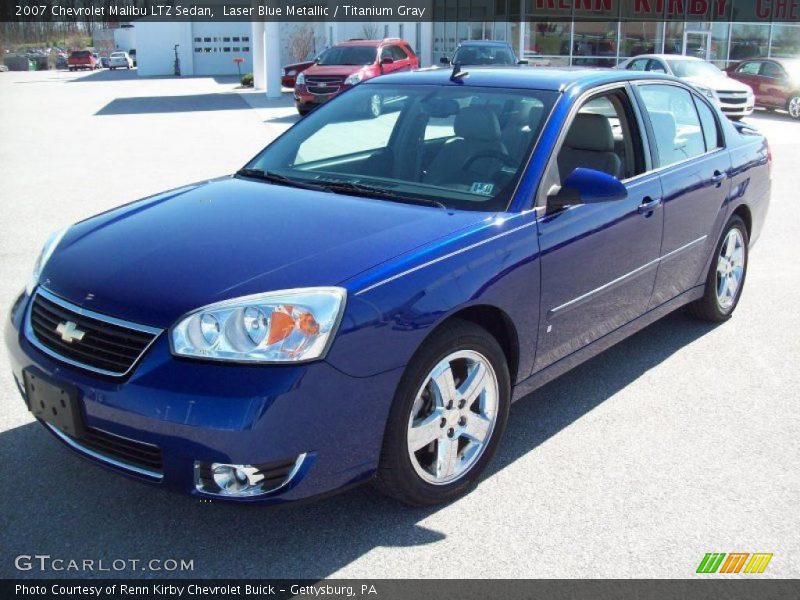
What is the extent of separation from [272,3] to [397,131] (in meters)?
26.3

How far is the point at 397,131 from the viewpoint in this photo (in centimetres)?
445

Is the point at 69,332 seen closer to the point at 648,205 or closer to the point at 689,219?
the point at 648,205

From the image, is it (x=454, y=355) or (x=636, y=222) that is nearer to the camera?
(x=454, y=355)

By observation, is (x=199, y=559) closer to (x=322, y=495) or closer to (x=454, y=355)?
(x=322, y=495)

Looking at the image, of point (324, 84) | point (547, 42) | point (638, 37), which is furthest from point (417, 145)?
point (638, 37)

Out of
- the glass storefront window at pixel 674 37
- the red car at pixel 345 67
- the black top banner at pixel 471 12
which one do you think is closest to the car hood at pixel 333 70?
→ the red car at pixel 345 67

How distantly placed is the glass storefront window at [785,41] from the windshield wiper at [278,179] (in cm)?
3068

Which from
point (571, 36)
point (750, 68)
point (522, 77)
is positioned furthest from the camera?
point (571, 36)

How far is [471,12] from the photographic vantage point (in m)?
34.9

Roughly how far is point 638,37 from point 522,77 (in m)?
28.6

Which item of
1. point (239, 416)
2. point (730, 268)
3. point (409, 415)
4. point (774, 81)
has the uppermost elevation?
point (774, 81)

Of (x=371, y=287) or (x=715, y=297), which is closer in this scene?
(x=371, y=287)

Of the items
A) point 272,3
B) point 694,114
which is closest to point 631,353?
point 694,114

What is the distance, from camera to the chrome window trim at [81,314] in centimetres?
287
